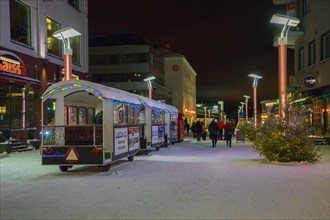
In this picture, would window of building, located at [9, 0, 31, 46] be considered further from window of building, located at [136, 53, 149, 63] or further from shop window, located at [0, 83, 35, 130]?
window of building, located at [136, 53, 149, 63]

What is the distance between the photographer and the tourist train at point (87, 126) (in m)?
13.7

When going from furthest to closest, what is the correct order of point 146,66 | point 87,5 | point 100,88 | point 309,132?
point 146,66 → point 87,5 → point 309,132 → point 100,88

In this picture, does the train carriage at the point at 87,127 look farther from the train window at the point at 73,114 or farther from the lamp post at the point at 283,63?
the lamp post at the point at 283,63

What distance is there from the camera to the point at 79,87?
14.0m

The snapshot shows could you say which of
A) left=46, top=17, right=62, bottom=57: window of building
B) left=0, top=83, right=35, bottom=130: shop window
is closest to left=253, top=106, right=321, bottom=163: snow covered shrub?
left=0, top=83, right=35, bottom=130: shop window

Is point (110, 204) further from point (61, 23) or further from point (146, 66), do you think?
point (146, 66)

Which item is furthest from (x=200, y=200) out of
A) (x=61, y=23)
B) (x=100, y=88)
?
(x=61, y=23)

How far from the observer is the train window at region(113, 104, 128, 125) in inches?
586

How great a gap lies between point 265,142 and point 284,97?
6.56 ft

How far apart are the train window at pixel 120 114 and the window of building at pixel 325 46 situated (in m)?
18.5

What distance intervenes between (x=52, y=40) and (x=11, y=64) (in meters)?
7.07

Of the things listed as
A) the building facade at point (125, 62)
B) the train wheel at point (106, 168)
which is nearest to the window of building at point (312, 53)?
the train wheel at point (106, 168)

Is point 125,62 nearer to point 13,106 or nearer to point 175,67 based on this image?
point 175,67

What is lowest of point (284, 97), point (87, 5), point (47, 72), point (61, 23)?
point (284, 97)
